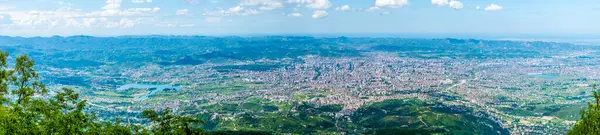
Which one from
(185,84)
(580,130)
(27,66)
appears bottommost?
(185,84)

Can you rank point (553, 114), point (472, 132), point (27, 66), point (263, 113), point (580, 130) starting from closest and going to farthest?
1. point (580, 130)
2. point (27, 66)
3. point (472, 132)
4. point (553, 114)
5. point (263, 113)

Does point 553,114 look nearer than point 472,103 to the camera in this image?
Yes

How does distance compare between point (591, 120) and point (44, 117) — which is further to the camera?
point (591, 120)

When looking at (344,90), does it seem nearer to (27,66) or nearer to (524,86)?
(524,86)

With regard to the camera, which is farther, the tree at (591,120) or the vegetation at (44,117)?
the tree at (591,120)

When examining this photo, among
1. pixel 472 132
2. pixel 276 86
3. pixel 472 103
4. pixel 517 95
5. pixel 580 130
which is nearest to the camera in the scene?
pixel 580 130

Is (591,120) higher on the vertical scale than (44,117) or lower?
lower

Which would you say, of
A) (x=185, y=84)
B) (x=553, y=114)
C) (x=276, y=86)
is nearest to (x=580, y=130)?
(x=553, y=114)

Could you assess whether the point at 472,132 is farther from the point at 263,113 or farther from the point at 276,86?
the point at 276,86

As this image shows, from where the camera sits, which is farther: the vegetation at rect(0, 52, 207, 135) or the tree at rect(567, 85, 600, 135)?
the tree at rect(567, 85, 600, 135)

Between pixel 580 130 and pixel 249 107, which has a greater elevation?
pixel 580 130
